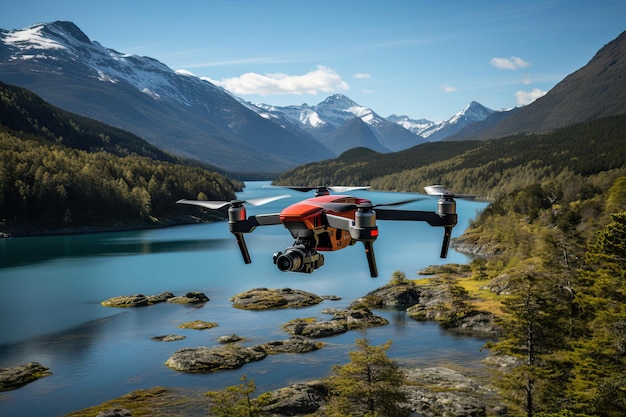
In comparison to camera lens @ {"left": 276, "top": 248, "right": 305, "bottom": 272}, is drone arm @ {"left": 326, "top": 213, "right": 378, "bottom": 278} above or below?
above

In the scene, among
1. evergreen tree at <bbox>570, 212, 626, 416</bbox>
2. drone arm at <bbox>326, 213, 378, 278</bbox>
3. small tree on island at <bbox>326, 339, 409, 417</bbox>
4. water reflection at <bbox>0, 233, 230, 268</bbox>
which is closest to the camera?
drone arm at <bbox>326, 213, 378, 278</bbox>

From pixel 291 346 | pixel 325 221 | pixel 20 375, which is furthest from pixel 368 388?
pixel 20 375

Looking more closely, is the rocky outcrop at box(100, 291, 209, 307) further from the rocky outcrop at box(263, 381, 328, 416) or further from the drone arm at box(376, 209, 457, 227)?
the drone arm at box(376, 209, 457, 227)

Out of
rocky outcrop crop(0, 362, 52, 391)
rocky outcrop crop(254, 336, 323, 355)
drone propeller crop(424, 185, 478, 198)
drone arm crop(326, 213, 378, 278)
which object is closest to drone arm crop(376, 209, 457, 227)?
drone propeller crop(424, 185, 478, 198)

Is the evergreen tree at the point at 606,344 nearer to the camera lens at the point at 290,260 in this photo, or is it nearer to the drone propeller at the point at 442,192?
the drone propeller at the point at 442,192

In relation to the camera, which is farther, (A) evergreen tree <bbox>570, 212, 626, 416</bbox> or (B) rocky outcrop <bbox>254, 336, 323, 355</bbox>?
(B) rocky outcrop <bbox>254, 336, 323, 355</bbox>

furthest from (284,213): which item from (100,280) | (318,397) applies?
(100,280)

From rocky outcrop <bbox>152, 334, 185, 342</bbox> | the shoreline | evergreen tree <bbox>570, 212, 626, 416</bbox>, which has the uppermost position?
the shoreline

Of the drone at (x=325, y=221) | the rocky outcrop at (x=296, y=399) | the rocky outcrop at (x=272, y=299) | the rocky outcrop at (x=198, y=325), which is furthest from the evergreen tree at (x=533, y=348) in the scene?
the rocky outcrop at (x=272, y=299)
